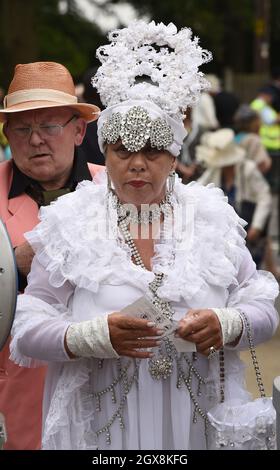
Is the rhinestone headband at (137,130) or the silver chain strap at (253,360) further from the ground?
the rhinestone headband at (137,130)

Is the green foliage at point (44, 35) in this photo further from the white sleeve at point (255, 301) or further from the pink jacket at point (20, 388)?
the white sleeve at point (255, 301)

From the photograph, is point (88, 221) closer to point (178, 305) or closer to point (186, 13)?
point (178, 305)

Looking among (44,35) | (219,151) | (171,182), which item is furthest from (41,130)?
(44,35)

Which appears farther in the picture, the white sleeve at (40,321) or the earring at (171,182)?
the earring at (171,182)

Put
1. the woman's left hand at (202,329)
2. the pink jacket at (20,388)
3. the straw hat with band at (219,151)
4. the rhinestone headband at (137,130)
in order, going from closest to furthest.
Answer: the woman's left hand at (202,329), the rhinestone headband at (137,130), the pink jacket at (20,388), the straw hat with band at (219,151)

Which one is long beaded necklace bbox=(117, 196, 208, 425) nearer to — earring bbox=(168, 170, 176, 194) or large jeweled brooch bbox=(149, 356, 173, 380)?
large jeweled brooch bbox=(149, 356, 173, 380)

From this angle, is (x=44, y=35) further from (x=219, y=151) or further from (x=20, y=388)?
(x=20, y=388)

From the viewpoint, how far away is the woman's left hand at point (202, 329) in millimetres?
3375

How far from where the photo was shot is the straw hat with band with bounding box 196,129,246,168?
9219 millimetres

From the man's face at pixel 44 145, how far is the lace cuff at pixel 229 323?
3.72ft

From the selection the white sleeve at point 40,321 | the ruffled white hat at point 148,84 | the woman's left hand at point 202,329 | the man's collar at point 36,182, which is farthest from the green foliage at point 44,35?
the woman's left hand at point 202,329

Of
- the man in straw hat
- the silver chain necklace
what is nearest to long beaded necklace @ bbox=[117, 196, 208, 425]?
the silver chain necklace

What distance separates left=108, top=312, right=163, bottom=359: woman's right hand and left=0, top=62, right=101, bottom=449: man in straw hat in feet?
3.00

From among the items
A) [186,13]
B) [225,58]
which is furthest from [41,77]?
[225,58]
